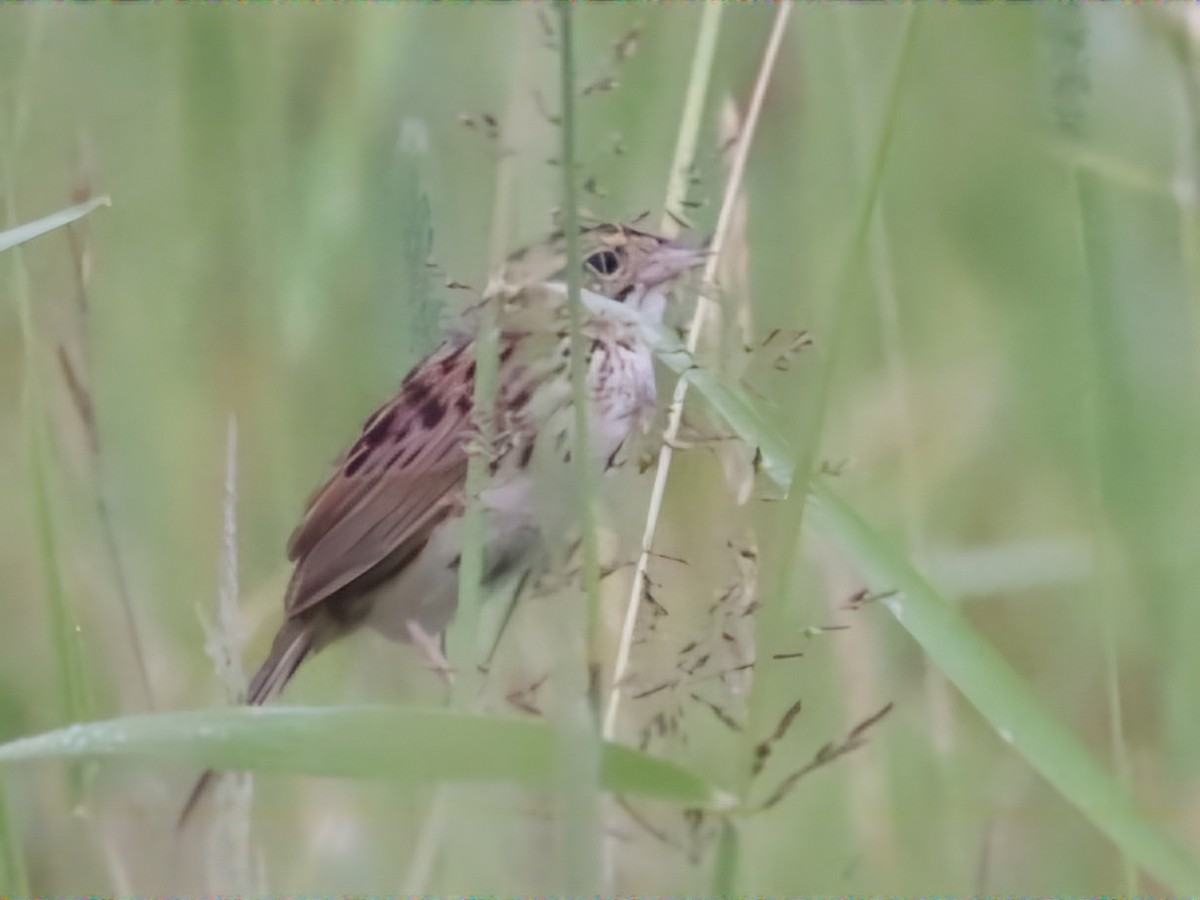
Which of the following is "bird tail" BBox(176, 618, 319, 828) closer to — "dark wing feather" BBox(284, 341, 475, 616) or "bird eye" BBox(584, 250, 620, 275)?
"dark wing feather" BBox(284, 341, 475, 616)

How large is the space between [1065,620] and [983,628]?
0.05m

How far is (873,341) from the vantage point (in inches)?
20.2

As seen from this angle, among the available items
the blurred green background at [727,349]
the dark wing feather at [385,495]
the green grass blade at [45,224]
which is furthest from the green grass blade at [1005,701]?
the green grass blade at [45,224]

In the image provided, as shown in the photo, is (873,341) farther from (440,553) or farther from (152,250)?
(152,250)

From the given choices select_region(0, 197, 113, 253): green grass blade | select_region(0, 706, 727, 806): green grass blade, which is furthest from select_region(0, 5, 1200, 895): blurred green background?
select_region(0, 706, 727, 806): green grass blade

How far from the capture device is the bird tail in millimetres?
490

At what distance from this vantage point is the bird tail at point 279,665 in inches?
19.3

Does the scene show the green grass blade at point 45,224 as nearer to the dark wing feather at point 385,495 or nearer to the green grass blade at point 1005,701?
the dark wing feather at point 385,495

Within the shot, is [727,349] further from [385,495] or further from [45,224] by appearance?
[45,224]

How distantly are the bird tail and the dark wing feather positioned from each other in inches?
0.4

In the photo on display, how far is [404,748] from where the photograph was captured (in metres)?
0.37

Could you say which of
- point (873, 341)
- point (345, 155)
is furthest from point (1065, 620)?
point (345, 155)

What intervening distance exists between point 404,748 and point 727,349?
0.23 m

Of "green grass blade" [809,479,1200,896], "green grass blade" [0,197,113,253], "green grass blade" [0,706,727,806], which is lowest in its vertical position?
"green grass blade" [809,479,1200,896]
